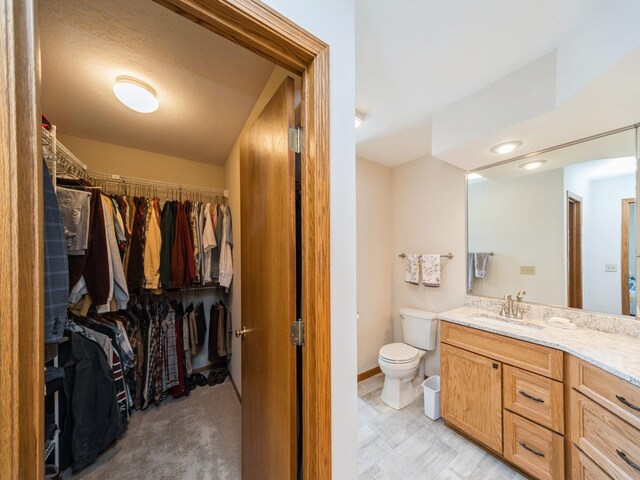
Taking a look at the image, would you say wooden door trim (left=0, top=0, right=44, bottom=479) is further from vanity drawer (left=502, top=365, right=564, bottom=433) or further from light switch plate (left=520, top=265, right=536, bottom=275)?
light switch plate (left=520, top=265, right=536, bottom=275)

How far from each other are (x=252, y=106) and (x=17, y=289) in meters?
1.65

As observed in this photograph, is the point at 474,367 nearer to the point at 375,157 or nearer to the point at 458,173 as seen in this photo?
the point at 458,173

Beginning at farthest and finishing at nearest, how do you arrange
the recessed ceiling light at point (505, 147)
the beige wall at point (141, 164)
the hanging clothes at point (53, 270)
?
1. the beige wall at point (141, 164)
2. the recessed ceiling light at point (505, 147)
3. the hanging clothes at point (53, 270)

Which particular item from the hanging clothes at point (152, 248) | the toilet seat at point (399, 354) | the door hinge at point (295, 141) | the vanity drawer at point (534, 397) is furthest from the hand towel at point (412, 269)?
the hanging clothes at point (152, 248)

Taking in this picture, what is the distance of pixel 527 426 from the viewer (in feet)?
4.42

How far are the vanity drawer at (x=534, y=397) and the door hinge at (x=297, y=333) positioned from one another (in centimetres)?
144

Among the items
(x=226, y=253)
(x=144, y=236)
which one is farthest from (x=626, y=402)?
(x=144, y=236)

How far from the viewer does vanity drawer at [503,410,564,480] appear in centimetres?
124

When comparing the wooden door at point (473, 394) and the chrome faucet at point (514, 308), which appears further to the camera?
the chrome faucet at point (514, 308)

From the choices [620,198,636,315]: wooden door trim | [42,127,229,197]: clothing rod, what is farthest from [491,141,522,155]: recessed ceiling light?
[42,127,229,197]: clothing rod

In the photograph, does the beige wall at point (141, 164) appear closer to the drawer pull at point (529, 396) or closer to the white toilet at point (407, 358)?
the white toilet at point (407, 358)

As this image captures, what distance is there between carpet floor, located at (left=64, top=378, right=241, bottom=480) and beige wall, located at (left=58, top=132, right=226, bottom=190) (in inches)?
86.8

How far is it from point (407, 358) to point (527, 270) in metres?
1.19

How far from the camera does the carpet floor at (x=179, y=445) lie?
1.43 m
